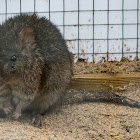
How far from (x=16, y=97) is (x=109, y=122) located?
2.70 ft

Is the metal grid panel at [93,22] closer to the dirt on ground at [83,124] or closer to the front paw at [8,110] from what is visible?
the dirt on ground at [83,124]

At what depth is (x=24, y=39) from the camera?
2514 millimetres

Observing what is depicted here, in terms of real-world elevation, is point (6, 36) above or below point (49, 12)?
below

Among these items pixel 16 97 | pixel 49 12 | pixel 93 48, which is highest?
pixel 49 12

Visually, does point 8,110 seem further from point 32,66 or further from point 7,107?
point 32,66

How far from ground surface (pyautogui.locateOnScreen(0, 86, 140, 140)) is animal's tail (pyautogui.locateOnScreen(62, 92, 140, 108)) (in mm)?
74

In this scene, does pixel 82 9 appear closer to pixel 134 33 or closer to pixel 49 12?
pixel 49 12

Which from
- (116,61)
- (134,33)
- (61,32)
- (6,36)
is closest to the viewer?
(6,36)

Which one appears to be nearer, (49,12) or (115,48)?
(49,12)

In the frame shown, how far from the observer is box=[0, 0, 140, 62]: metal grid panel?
295 cm

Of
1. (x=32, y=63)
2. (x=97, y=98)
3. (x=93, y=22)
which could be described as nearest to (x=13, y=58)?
(x=32, y=63)

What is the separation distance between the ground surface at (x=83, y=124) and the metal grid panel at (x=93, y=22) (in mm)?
792

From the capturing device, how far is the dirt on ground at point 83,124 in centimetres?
217

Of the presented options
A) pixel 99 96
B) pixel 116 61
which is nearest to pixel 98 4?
pixel 116 61
